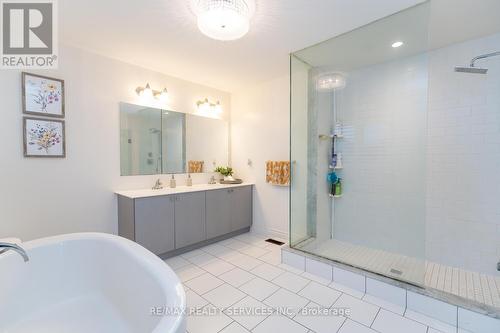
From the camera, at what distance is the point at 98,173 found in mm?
2475

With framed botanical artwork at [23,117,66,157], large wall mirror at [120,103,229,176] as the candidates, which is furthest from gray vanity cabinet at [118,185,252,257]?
framed botanical artwork at [23,117,66,157]

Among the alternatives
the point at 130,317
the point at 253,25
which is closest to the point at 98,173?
the point at 130,317

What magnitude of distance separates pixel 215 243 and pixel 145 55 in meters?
2.50

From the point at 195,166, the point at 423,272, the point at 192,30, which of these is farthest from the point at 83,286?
the point at 423,272

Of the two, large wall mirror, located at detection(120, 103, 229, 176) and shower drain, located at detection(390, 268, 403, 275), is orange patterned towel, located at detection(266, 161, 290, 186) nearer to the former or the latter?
large wall mirror, located at detection(120, 103, 229, 176)

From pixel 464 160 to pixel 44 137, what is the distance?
13.5 ft

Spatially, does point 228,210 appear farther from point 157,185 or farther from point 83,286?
point 83,286

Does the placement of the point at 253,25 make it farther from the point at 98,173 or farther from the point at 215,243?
the point at 215,243

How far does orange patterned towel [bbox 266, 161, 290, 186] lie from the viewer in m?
3.16

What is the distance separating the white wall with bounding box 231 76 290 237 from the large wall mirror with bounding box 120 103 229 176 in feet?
1.03

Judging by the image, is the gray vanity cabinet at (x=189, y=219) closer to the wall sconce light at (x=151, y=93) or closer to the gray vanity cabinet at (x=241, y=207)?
the gray vanity cabinet at (x=241, y=207)

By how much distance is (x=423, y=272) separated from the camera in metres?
1.93

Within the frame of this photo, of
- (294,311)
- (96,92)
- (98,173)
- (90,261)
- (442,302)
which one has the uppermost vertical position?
(96,92)

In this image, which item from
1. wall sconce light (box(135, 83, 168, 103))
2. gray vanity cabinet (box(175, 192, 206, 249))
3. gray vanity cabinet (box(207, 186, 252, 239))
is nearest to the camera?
gray vanity cabinet (box(175, 192, 206, 249))
